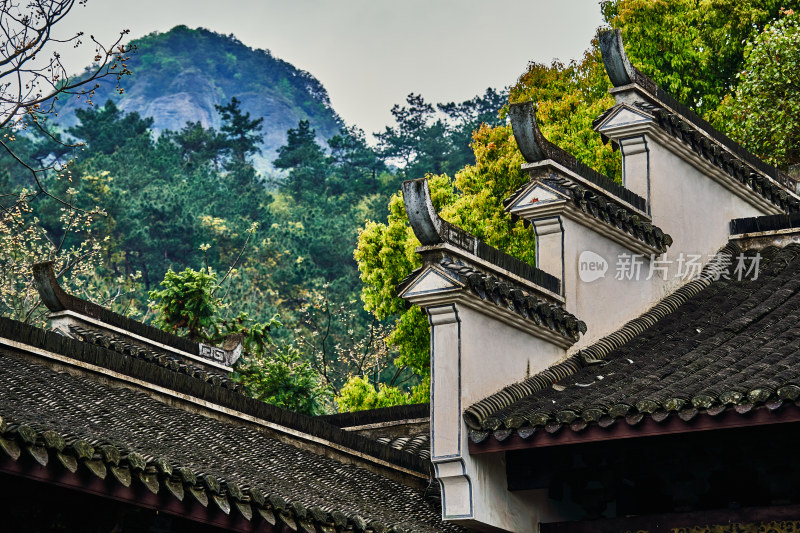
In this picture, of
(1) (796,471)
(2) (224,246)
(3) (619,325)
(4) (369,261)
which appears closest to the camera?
(1) (796,471)

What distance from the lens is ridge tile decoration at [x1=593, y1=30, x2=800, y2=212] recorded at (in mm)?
12453

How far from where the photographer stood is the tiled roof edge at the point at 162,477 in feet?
19.6

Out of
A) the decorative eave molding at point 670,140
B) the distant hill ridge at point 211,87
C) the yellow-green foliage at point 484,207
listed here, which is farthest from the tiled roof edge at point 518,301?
the distant hill ridge at point 211,87

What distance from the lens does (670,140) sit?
1278 centimetres

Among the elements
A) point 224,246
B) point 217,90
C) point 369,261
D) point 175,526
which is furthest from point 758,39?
point 217,90

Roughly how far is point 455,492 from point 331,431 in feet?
5.64

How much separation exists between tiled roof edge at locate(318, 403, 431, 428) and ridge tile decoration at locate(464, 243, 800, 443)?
96.2 inches

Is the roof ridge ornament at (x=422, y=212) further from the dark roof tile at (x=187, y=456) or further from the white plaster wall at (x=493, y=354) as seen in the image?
the dark roof tile at (x=187, y=456)

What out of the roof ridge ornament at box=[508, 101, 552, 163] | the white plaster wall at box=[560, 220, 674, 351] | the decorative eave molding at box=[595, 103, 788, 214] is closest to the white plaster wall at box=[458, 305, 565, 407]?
the white plaster wall at box=[560, 220, 674, 351]

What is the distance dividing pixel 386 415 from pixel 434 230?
150 inches

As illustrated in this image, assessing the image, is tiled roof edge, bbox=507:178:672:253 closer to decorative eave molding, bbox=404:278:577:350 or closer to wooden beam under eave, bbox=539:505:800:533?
decorative eave molding, bbox=404:278:577:350

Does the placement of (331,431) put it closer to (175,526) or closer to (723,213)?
(175,526)

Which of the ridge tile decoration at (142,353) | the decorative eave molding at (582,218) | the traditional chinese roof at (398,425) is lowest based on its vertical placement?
the traditional chinese roof at (398,425)

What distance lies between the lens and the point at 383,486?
1051cm
